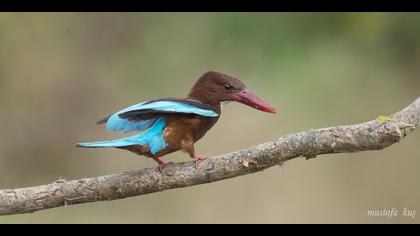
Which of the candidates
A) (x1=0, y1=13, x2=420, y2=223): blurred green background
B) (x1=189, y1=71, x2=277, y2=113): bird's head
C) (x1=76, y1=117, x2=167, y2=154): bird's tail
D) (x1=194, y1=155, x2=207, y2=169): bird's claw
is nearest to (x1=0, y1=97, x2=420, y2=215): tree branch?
(x1=194, y1=155, x2=207, y2=169): bird's claw

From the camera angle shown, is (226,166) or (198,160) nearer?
(226,166)

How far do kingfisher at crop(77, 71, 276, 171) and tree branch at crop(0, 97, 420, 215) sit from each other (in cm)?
10

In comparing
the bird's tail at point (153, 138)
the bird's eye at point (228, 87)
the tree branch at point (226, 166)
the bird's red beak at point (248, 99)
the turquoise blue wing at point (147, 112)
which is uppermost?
the bird's eye at point (228, 87)

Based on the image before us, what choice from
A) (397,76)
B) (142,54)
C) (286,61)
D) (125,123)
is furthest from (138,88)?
(125,123)

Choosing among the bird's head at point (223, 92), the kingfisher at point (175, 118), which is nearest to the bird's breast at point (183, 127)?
the kingfisher at point (175, 118)

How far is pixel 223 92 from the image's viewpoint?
3.82m

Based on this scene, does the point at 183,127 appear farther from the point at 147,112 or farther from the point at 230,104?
the point at 230,104

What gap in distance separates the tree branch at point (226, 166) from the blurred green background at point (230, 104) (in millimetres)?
3044

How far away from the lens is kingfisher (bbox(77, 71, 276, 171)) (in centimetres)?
338

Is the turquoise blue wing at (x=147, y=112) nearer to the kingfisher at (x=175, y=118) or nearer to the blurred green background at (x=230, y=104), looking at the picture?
the kingfisher at (x=175, y=118)

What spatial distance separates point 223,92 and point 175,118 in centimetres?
37

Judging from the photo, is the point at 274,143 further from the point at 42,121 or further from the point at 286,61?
the point at 42,121

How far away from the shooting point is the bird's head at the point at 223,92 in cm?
382

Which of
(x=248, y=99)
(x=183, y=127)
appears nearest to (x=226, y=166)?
(x=183, y=127)
